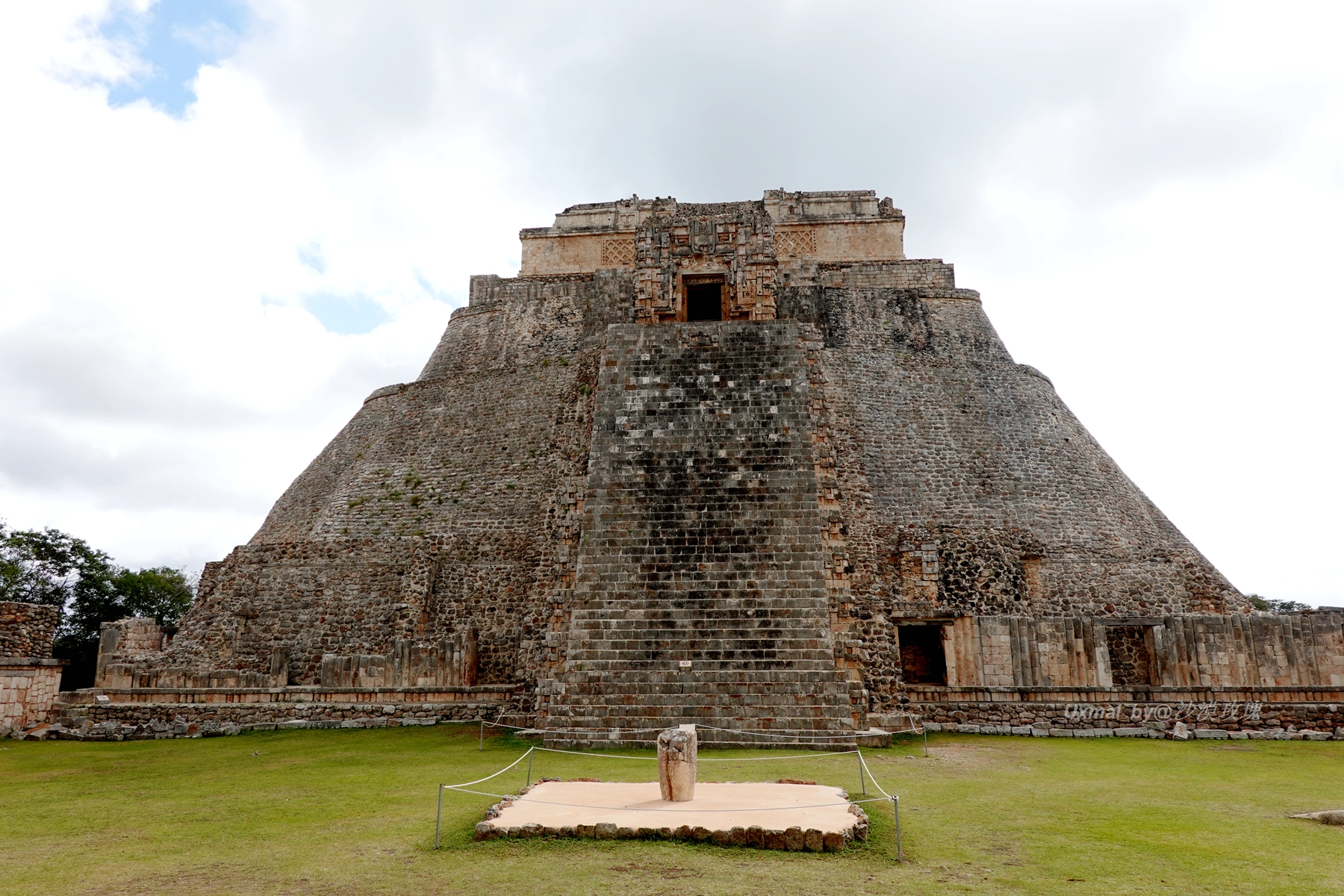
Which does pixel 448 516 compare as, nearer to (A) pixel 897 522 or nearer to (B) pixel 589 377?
(B) pixel 589 377

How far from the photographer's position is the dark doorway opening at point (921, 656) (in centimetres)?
1442

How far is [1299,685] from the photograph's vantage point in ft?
35.4

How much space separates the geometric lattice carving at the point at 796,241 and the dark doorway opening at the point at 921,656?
1305 cm

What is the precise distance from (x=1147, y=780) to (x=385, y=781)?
23.3 ft

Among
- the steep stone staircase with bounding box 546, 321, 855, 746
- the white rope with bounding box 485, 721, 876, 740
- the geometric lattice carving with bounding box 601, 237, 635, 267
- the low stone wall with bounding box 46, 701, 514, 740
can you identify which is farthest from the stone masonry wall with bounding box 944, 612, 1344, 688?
the geometric lattice carving with bounding box 601, 237, 635, 267

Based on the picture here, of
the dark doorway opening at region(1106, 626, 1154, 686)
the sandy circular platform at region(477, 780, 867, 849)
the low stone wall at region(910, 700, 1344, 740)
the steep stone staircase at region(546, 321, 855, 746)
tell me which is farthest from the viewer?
the dark doorway opening at region(1106, 626, 1154, 686)

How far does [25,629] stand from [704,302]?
46.2 ft

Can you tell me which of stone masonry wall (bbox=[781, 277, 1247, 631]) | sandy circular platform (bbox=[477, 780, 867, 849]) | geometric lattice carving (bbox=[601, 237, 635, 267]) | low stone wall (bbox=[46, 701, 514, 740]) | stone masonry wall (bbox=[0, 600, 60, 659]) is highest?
geometric lattice carving (bbox=[601, 237, 635, 267])

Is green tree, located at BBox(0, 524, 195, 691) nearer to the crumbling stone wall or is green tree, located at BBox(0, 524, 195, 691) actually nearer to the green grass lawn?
the crumbling stone wall

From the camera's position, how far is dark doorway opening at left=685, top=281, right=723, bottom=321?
18.2 meters

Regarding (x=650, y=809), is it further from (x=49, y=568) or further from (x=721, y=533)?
(x=49, y=568)

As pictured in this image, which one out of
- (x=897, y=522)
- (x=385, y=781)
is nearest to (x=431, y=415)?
(x=897, y=522)

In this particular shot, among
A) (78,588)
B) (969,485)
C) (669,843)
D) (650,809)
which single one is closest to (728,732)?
(650,809)

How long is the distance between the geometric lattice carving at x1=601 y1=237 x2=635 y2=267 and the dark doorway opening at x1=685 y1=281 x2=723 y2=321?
5756mm
